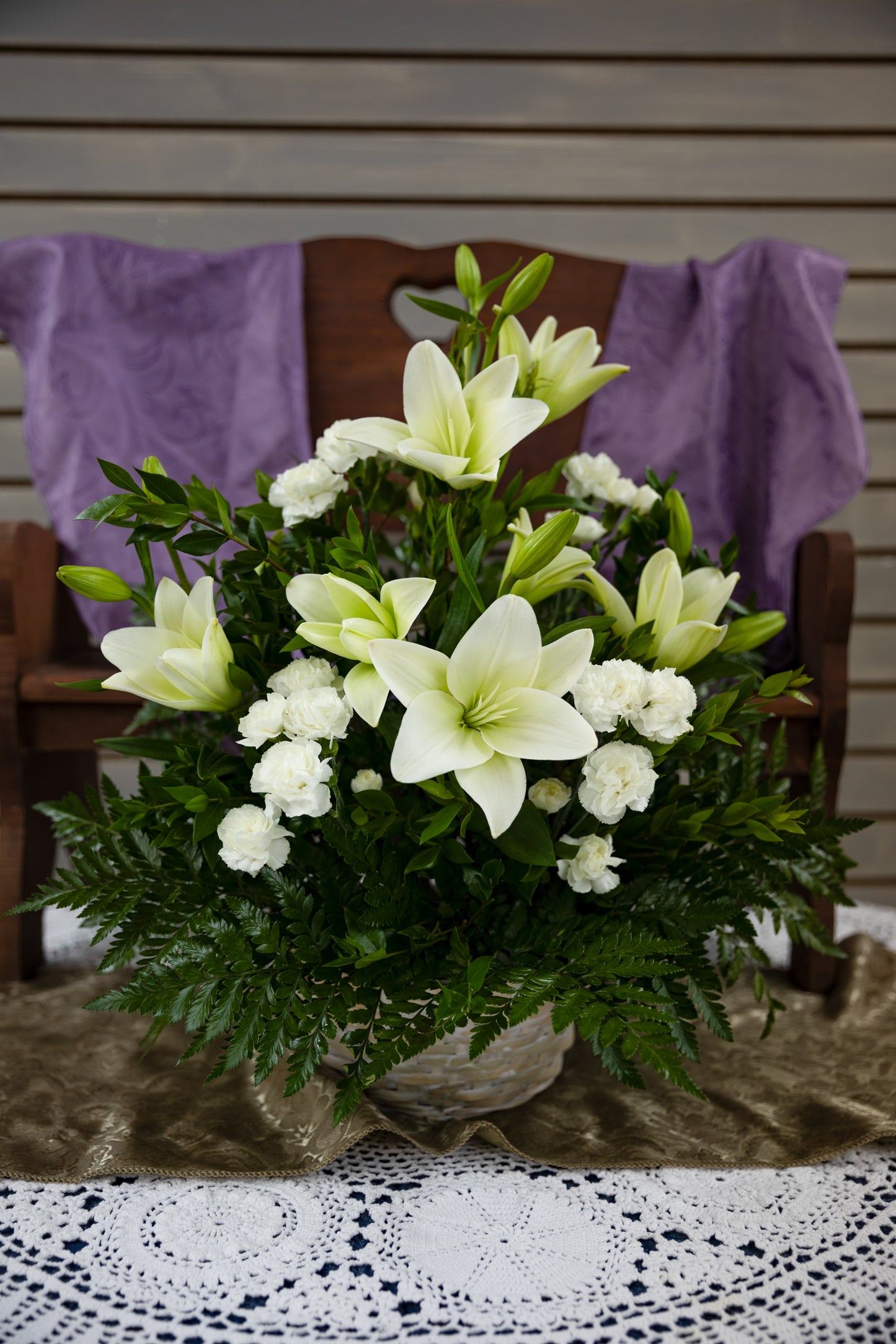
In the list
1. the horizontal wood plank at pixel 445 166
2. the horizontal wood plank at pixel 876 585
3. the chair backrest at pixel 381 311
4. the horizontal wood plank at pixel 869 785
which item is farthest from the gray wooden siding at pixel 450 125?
the horizontal wood plank at pixel 869 785

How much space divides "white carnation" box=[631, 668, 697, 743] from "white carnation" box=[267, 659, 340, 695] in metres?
0.19

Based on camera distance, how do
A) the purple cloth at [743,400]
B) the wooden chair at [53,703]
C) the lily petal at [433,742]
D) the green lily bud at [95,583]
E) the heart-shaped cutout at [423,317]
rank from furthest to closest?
the heart-shaped cutout at [423,317] < the purple cloth at [743,400] < the wooden chair at [53,703] < the green lily bud at [95,583] < the lily petal at [433,742]

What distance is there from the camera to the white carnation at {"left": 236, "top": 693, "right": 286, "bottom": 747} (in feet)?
1.82

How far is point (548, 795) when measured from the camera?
60cm

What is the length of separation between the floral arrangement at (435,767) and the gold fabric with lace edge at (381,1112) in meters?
0.10

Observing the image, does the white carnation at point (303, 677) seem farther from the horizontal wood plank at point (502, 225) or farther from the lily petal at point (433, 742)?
the horizontal wood plank at point (502, 225)

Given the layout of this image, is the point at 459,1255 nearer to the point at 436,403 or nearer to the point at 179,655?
the point at 179,655

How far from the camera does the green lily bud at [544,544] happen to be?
55 centimetres

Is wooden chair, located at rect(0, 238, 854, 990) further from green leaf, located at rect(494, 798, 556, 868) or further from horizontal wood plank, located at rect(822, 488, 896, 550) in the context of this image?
horizontal wood plank, located at rect(822, 488, 896, 550)

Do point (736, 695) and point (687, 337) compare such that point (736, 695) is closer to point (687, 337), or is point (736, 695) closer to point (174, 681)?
point (174, 681)

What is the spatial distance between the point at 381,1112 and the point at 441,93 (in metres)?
1.38

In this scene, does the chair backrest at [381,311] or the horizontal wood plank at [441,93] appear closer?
the chair backrest at [381,311]

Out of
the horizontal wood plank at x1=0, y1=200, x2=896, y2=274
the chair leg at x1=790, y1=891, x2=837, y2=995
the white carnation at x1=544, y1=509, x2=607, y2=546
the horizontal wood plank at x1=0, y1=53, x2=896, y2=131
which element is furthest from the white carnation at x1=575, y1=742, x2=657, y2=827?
the horizontal wood plank at x1=0, y1=53, x2=896, y2=131

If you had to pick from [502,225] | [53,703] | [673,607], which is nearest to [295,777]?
[673,607]
